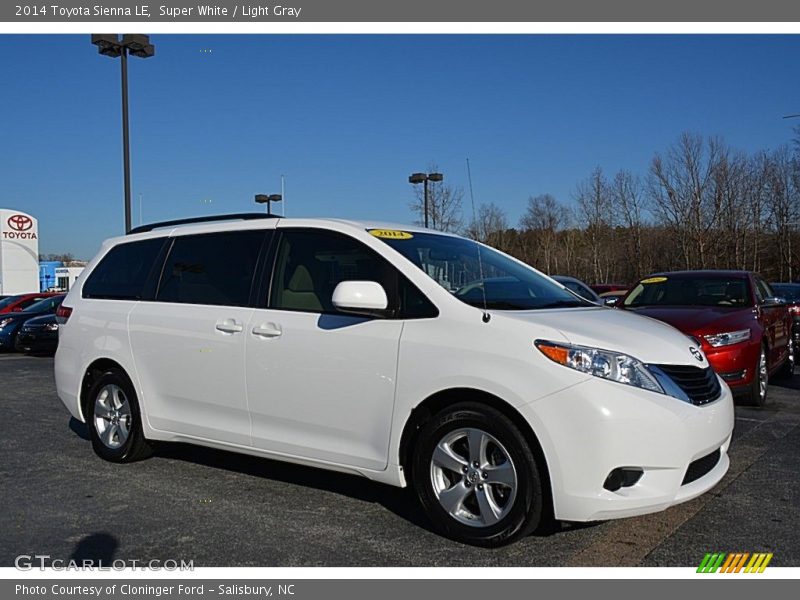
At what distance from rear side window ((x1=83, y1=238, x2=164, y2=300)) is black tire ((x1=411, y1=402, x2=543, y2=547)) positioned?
2.93m

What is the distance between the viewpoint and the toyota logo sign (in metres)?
43.4

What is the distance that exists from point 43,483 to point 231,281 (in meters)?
2.09

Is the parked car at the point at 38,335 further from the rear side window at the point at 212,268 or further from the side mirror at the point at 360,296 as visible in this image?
the side mirror at the point at 360,296

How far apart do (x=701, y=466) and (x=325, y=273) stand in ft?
8.27

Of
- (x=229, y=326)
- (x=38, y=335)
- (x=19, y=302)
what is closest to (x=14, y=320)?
(x=38, y=335)

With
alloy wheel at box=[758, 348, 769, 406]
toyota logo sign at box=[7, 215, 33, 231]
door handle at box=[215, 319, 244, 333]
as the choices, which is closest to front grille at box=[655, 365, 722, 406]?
door handle at box=[215, 319, 244, 333]

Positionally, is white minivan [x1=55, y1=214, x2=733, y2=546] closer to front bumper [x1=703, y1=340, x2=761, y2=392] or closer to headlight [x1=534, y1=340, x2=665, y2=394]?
headlight [x1=534, y1=340, x2=665, y2=394]

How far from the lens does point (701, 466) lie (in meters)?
4.00

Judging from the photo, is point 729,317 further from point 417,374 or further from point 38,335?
point 38,335

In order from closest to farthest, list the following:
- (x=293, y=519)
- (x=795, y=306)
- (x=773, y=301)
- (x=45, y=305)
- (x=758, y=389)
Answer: (x=293, y=519), (x=758, y=389), (x=773, y=301), (x=795, y=306), (x=45, y=305)

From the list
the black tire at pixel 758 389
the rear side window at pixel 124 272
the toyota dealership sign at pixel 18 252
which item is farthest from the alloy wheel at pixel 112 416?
the toyota dealership sign at pixel 18 252

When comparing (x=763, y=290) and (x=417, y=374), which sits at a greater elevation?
(x=763, y=290)

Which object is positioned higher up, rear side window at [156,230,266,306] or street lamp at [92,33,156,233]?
street lamp at [92,33,156,233]

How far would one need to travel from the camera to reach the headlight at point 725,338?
7.45 metres
